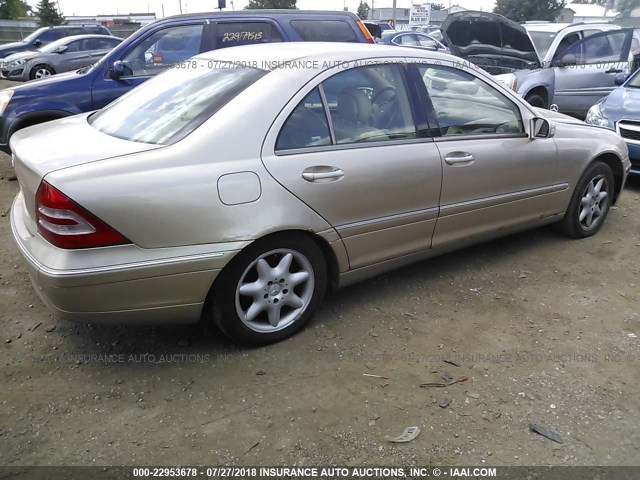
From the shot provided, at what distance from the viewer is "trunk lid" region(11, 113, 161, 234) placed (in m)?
2.53

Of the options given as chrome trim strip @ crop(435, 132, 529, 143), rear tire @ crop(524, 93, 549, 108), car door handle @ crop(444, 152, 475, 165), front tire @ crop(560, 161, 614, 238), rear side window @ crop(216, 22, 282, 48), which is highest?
rear side window @ crop(216, 22, 282, 48)

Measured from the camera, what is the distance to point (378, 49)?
133 inches

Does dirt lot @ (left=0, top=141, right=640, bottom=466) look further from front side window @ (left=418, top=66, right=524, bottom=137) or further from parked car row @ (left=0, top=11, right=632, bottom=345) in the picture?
front side window @ (left=418, top=66, right=524, bottom=137)

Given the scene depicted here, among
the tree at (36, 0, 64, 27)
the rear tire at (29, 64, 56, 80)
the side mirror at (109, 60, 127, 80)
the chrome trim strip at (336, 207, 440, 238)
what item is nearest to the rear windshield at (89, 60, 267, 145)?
the chrome trim strip at (336, 207, 440, 238)

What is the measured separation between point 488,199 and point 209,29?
13.0 feet

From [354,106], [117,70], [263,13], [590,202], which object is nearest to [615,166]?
[590,202]

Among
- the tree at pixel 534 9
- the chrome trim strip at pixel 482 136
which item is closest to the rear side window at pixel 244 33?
the chrome trim strip at pixel 482 136

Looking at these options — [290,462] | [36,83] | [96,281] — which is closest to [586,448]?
[290,462]

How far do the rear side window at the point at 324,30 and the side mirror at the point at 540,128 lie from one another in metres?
3.31

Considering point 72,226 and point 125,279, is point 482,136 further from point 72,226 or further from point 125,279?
point 72,226

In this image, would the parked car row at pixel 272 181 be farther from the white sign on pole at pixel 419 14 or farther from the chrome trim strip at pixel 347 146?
the white sign on pole at pixel 419 14

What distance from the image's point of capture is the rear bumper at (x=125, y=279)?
235 cm

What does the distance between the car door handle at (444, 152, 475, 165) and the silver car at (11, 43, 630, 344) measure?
1 centimetres

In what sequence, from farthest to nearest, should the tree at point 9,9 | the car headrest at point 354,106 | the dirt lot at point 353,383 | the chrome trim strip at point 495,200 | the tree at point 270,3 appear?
the tree at point 270,3
the tree at point 9,9
the chrome trim strip at point 495,200
the car headrest at point 354,106
the dirt lot at point 353,383
